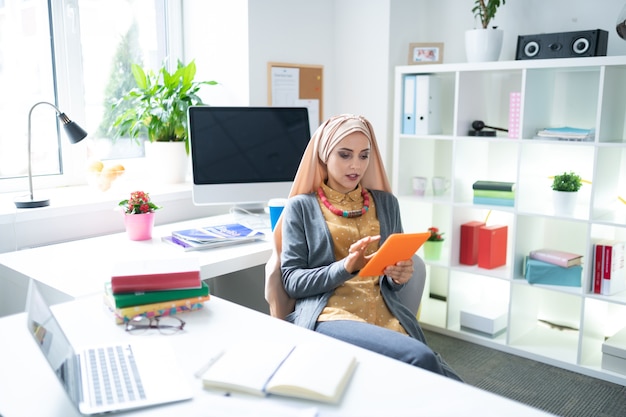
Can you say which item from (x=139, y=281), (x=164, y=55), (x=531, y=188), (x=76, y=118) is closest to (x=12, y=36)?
(x=76, y=118)

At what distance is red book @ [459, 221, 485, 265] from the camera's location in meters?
3.30

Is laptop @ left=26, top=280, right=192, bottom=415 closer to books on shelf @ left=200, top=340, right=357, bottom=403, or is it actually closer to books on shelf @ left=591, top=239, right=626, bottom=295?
books on shelf @ left=200, top=340, right=357, bottom=403

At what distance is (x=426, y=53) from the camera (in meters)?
3.40

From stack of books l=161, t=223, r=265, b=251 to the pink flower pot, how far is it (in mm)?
77

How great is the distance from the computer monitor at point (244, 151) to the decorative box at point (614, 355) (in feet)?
5.56

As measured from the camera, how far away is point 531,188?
314cm

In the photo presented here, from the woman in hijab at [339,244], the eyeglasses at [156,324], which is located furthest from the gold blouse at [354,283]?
the eyeglasses at [156,324]

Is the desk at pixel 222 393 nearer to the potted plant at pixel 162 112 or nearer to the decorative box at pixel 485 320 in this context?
the potted plant at pixel 162 112

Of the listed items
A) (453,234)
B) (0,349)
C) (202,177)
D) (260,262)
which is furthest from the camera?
(453,234)

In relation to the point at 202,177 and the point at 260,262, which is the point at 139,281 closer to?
the point at 260,262

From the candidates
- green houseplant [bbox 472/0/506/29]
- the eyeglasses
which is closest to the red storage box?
green houseplant [bbox 472/0/506/29]

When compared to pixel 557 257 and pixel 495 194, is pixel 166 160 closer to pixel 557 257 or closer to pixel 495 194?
pixel 495 194

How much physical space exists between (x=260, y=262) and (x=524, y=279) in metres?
1.49

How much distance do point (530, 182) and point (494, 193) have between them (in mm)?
192
